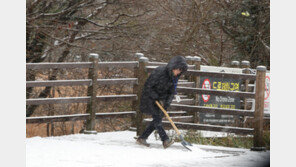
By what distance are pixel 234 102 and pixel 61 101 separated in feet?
14.1

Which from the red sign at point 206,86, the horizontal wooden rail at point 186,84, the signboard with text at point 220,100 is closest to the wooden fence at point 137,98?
the horizontal wooden rail at point 186,84

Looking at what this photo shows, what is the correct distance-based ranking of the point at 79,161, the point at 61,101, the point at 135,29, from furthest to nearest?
the point at 135,29 → the point at 61,101 → the point at 79,161

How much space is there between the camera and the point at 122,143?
9.30 metres

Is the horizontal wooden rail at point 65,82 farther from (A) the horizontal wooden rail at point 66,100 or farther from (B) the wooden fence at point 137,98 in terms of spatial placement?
(A) the horizontal wooden rail at point 66,100

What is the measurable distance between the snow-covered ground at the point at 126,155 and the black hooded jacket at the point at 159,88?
0.64 meters

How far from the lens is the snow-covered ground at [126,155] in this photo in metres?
7.00

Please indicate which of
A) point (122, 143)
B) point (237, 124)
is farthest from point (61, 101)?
point (237, 124)

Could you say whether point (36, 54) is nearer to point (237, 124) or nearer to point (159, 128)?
point (237, 124)

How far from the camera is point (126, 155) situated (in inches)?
306

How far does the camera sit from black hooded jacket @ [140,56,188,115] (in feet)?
28.1

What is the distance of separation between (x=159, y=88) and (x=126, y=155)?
4.43ft

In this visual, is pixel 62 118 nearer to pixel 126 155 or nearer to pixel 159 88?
pixel 159 88

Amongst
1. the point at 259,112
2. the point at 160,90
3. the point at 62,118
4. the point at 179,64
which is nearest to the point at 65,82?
the point at 62,118

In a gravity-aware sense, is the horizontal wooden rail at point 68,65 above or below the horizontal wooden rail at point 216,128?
above
